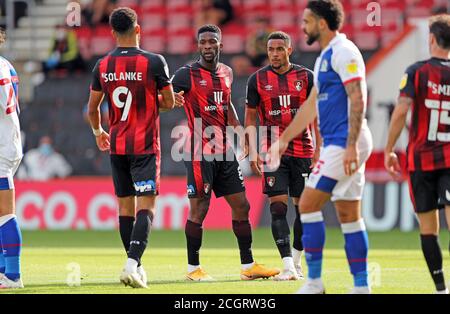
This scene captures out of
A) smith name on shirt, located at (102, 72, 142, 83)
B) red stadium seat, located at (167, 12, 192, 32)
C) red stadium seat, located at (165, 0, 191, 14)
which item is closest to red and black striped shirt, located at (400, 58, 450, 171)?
smith name on shirt, located at (102, 72, 142, 83)

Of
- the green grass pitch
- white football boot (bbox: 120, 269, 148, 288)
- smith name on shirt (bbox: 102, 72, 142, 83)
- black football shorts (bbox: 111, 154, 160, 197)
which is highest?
smith name on shirt (bbox: 102, 72, 142, 83)

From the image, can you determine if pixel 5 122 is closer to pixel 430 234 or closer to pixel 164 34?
pixel 430 234

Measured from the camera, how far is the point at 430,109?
8.16m

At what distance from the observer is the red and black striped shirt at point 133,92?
9234 millimetres

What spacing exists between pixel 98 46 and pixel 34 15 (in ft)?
7.42

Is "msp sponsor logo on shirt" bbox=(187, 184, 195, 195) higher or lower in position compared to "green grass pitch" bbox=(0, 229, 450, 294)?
higher

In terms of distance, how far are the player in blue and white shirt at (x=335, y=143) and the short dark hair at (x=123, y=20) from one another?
5.62 ft

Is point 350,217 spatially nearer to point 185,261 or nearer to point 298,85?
point 298,85

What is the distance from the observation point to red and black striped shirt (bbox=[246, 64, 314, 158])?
34.7 feet

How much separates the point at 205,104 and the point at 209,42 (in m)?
0.60

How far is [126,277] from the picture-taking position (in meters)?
8.81

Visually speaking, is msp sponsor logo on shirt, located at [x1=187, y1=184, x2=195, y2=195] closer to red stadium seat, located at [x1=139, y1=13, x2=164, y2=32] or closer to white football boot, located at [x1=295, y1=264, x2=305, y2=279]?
white football boot, located at [x1=295, y1=264, x2=305, y2=279]

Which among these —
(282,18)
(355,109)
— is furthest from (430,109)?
(282,18)

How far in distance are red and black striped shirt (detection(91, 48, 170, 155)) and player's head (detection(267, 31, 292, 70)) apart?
1566 mm
